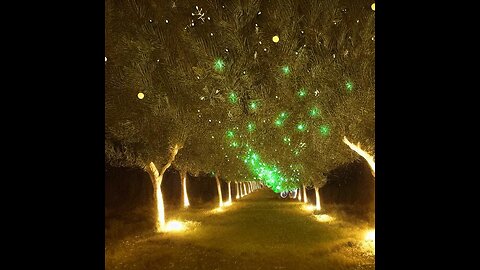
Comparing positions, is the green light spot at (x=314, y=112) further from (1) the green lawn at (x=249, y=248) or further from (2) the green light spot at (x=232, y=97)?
(1) the green lawn at (x=249, y=248)

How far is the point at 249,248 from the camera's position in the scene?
14.8m

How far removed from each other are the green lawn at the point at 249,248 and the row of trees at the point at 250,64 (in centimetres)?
410

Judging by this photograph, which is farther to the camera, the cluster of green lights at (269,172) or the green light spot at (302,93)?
the cluster of green lights at (269,172)

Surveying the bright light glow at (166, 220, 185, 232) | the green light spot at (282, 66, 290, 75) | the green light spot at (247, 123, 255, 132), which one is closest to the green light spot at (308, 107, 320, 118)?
the green light spot at (282, 66, 290, 75)

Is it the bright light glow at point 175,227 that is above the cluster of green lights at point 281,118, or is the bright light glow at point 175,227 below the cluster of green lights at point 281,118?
below

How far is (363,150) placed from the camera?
1616cm

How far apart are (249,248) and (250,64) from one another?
22.2ft

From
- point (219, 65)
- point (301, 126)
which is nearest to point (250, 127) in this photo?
point (301, 126)

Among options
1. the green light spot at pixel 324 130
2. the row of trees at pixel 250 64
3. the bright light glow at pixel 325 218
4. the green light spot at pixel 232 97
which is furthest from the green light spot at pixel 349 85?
the bright light glow at pixel 325 218

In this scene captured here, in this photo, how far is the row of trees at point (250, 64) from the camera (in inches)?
452

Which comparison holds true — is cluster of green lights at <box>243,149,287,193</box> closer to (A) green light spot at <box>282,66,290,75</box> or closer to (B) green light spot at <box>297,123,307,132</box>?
(B) green light spot at <box>297,123,307,132</box>
